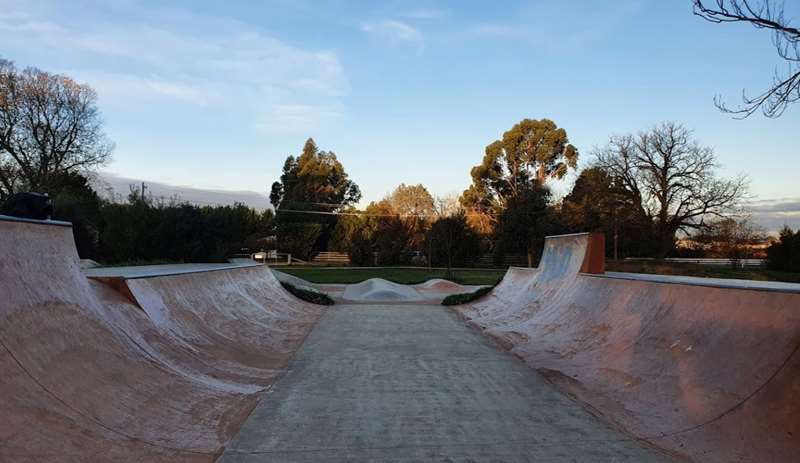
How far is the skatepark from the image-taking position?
343cm

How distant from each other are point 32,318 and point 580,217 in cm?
2975

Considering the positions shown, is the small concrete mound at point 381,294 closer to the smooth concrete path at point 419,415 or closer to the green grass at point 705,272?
the green grass at point 705,272

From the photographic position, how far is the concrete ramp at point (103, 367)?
3.09 m

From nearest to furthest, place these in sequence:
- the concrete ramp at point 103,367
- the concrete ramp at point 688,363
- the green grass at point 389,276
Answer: the concrete ramp at point 103,367 < the concrete ramp at point 688,363 < the green grass at point 389,276

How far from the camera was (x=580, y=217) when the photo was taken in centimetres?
3033

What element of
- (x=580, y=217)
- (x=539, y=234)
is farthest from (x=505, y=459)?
(x=539, y=234)

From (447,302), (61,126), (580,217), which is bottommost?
(447,302)

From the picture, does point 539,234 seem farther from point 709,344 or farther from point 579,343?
point 709,344

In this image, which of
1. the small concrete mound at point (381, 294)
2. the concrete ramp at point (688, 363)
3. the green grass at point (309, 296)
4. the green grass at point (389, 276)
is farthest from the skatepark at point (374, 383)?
the green grass at point (389, 276)

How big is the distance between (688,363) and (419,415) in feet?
8.06

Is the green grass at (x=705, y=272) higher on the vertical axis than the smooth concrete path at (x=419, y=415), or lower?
higher

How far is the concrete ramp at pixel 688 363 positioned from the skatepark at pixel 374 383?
0.02 m

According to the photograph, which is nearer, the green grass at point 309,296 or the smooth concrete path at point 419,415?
the smooth concrete path at point 419,415

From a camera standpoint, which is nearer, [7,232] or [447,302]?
[7,232]
